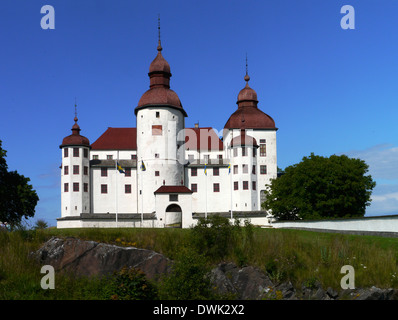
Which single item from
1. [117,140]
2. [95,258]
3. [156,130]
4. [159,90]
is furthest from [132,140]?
[95,258]

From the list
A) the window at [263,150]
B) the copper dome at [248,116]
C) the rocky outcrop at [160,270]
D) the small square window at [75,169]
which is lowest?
the rocky outcrop at [160,270]

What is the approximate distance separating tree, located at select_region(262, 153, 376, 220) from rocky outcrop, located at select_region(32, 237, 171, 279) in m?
24.1

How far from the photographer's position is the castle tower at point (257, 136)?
53.8 m

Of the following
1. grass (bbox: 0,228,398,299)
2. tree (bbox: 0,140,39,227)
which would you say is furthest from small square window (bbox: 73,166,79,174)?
grass (bbox: 0,228,398,299)

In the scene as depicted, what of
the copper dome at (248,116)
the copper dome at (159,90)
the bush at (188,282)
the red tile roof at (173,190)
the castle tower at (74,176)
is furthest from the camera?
the copper dome at (248,116)

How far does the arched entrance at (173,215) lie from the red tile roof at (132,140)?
13311 mm

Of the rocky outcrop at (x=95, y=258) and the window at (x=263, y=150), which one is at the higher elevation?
the window at (x=263, y=150)

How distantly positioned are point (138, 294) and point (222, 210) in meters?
39.6

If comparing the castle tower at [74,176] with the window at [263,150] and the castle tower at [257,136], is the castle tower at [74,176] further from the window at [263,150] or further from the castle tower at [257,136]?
the window at [263,150]

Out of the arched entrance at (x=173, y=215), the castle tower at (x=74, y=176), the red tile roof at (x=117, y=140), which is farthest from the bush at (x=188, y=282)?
the red tile roof at (x=117, y=140)

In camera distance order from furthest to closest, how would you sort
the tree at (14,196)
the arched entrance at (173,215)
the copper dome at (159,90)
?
1. the copper dome at (159,90)
2. the arched entrance at (173,215)
3. the tree at (14,196)

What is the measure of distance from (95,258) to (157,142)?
32.1m

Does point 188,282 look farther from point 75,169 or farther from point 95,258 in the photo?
point 75,169
